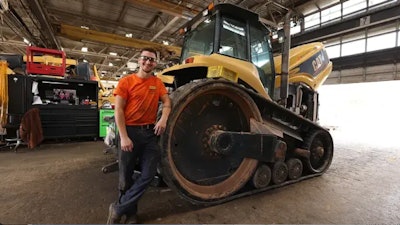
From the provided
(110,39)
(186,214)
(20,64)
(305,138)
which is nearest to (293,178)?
(305,138)

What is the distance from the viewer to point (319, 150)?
137 inches

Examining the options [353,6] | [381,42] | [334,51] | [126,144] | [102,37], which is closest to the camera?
[126,144]

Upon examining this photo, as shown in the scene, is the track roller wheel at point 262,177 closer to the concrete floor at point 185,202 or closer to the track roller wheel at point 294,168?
the concrete floor at point 185,202

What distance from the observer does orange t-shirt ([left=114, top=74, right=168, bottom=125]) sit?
188 centimetres

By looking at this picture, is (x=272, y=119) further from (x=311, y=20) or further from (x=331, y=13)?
(x=311, y=20)

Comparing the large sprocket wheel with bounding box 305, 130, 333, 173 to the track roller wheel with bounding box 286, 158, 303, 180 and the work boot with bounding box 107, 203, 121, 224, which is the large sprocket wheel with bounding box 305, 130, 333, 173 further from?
the work boot with bounding box 107, 203, 121, 224

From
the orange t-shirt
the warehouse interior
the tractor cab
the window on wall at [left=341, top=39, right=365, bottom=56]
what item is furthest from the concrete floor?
the window on wall at [left=341, top=39, right=365, bottom=56]

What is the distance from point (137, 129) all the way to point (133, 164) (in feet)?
1.05

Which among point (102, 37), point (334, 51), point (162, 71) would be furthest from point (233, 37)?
point (334, 51)

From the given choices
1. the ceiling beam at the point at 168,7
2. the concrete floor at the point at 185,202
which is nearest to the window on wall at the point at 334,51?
the ceiling beam at the point at 168,7

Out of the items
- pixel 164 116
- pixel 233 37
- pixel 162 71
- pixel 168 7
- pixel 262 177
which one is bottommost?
pixel 262 177

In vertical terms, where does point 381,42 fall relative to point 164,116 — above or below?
above

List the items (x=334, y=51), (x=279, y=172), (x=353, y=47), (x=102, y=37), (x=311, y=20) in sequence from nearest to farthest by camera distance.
→ (x=279, y=172) < (x=102, y=37) < (x=353, y=47) < (x=311, y=20) < (x=334, y=51)

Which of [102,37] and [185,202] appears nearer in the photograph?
[185,202]
